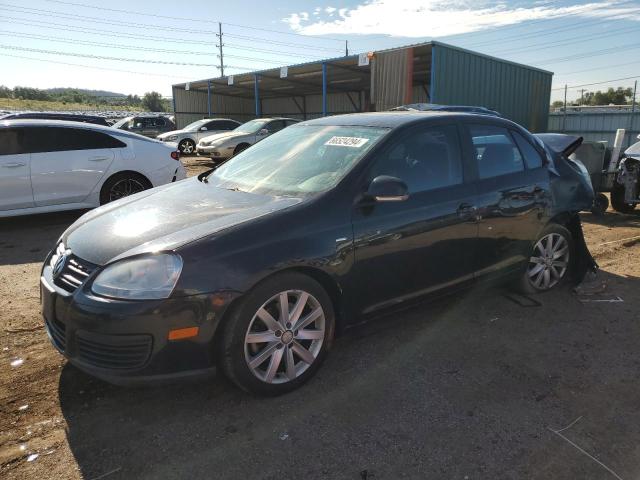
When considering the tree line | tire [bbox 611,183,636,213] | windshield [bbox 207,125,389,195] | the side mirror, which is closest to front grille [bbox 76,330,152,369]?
windshield [bbox 207,125,389,195]

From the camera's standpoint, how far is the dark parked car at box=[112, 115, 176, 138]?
794 inches

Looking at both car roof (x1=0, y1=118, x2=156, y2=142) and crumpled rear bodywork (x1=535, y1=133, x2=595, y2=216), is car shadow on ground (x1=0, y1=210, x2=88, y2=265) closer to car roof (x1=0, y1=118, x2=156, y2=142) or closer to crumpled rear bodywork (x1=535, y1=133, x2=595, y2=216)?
car roof (x1=0, y1=118, x2=156, y2=142)

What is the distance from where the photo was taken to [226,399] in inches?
112

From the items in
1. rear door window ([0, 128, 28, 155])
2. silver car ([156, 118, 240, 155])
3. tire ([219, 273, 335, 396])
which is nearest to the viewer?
tire ([219, 273, 335, 396])

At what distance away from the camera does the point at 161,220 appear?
2936 millimetres

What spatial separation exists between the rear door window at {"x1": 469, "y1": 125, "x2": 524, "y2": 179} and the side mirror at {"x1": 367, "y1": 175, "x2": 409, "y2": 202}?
1.07 meters

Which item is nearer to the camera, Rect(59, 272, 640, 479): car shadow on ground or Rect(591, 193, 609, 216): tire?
Rect(59, 272, 640, 479): car shadow on ground

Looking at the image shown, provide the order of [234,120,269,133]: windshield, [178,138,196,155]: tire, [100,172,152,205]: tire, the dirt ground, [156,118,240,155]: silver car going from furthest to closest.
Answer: [178,138,196,155]: tire, [156,118,240,155]: silver car, [234,120,269,133]: windshield, [100,172,152,205]: tire, the dirt ground

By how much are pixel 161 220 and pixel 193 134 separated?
17832 mm

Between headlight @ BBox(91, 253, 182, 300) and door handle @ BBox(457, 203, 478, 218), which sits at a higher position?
door handle @ BBox(457, 203, 478, 218)

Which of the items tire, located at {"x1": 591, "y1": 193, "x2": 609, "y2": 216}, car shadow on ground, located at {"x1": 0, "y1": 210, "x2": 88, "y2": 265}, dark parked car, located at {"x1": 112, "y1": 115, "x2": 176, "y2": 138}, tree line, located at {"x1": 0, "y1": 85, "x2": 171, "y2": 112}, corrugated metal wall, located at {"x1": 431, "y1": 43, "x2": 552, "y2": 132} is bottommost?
car shadow on ground, located at {"x1": 0, "y1": 210, "x2": 88, "y2": 265}

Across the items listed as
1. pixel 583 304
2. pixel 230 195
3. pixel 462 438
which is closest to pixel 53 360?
pixel 230 195

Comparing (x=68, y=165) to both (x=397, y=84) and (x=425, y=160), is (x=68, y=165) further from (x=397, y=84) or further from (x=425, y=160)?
(x=397, y=84)

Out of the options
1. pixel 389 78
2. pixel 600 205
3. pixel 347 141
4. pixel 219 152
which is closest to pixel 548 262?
pixel 347 141
